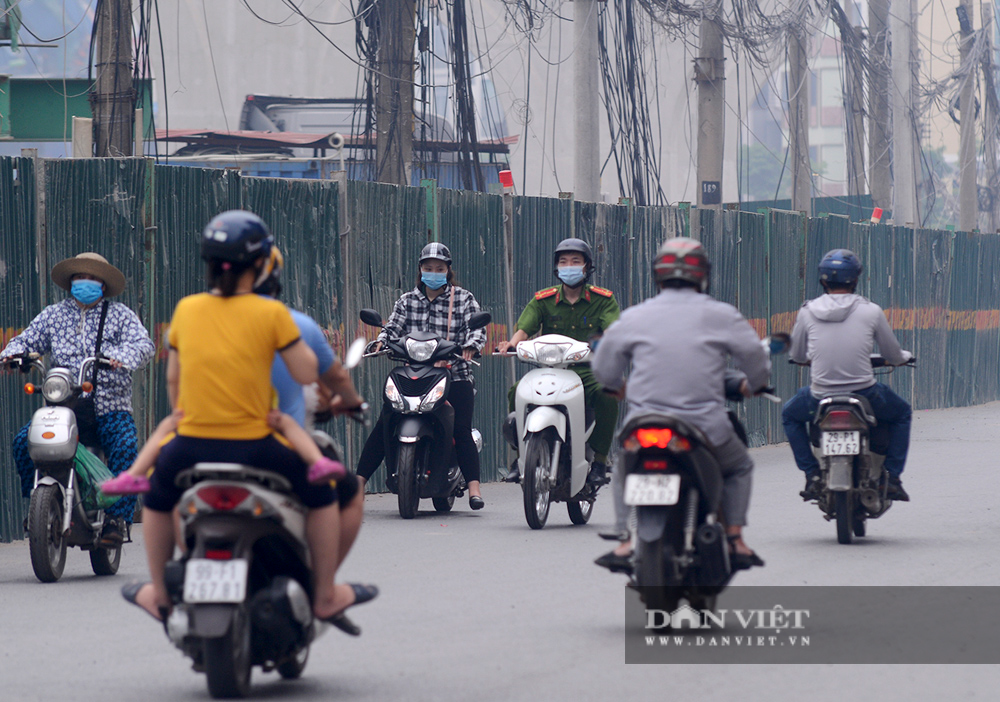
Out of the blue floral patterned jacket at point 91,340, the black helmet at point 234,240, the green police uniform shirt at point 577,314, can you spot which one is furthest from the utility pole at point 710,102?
the black helmet at point 234,240

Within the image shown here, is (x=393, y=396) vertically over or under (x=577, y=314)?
under

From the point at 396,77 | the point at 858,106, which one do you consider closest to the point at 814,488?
the point at 396,77

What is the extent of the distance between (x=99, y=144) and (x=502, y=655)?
800cm

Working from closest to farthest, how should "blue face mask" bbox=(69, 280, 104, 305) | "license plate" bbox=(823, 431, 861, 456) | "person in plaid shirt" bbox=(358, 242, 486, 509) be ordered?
"blue face mask" bbox=(69, 280, 104, 305), "license plate" bbox=(823, 431, 861, 456), "person in plaid shirt" bbox=(358, 242, 486, 509)

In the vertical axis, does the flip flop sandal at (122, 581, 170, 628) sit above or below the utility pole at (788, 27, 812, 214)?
below

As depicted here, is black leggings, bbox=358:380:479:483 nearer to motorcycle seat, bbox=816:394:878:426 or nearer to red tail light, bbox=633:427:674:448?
motorcycle seat, bbox=816:394:878:426

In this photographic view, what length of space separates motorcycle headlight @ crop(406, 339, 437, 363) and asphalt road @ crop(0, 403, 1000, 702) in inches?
44.1

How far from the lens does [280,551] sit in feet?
17.9

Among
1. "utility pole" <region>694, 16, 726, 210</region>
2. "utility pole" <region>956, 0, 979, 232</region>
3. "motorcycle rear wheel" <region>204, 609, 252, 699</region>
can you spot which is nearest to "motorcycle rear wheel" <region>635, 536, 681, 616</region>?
"motorcycle rear wheel" <region>204, 609, 252, 699</region>

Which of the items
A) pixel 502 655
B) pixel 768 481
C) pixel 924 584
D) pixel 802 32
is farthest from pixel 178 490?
pixel 802 32

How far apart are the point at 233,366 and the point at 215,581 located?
69cm

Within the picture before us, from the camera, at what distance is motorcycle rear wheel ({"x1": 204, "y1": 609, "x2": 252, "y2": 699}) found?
5.18 m

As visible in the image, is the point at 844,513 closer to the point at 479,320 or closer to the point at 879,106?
the point at 479,320

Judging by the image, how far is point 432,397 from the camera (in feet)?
36.7
